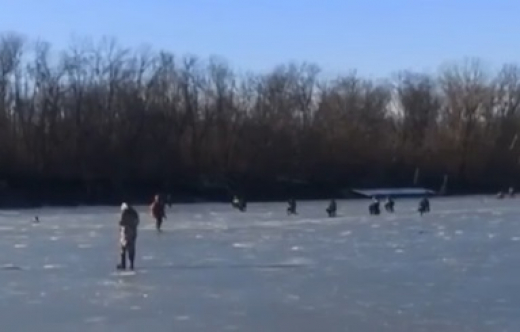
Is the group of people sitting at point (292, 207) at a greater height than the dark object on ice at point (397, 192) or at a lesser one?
lesser

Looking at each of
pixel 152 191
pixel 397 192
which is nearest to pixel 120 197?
pixel 152 191

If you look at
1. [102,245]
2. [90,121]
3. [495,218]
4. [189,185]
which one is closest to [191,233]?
[102,245]

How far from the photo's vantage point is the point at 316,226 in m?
35.3

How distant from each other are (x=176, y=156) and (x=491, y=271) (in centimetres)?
5589

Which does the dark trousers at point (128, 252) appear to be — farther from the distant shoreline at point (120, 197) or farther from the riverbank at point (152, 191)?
the riverbank at point (152, 191)

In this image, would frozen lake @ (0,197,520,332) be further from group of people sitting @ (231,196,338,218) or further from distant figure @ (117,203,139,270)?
group of people sitting @ (231,196,338,218)

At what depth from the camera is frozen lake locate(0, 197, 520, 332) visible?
40.8 ft

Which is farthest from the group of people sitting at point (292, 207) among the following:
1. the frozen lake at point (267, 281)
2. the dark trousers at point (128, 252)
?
the dark trousers at point (128, 252)

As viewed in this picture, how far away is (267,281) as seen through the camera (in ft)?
55.2

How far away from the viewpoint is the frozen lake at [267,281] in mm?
12438

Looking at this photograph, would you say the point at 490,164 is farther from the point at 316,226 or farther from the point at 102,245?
the point at 102,245

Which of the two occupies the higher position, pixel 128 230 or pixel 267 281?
pixel 128 230

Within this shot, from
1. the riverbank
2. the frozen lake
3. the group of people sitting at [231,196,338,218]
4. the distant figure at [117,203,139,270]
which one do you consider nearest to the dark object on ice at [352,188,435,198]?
the riverbank

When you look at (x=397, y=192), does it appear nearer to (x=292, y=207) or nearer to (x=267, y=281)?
(x=292, y=207)
